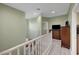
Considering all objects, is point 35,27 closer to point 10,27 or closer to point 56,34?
point 56,34

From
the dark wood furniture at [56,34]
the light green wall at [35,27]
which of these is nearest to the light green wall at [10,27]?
the light green wall at [35,27]

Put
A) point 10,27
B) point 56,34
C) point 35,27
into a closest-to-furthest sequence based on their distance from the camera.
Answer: point 10,27
point 35,27
point 56,34

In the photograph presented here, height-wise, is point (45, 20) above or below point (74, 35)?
above

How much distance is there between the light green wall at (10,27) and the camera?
11.3ft

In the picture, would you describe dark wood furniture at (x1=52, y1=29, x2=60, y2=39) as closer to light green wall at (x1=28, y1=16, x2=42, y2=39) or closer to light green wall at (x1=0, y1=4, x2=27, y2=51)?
light green wall at (x1=28, y1=16, x2=42, y2=39)

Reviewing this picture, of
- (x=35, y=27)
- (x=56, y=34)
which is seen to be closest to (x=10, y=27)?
(x=35, y=27)

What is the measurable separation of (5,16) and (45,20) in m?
4.41

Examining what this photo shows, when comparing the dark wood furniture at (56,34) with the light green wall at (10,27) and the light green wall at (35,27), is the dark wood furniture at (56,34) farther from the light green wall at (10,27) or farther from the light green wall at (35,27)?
the light green wall at (10,27)

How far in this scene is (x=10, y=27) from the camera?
3895 mm

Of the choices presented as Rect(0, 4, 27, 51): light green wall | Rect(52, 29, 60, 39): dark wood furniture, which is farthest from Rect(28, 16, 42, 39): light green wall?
Rect(0, 4, 27, 51): light green wall

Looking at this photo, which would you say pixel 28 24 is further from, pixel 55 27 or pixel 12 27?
pixel 12 27
